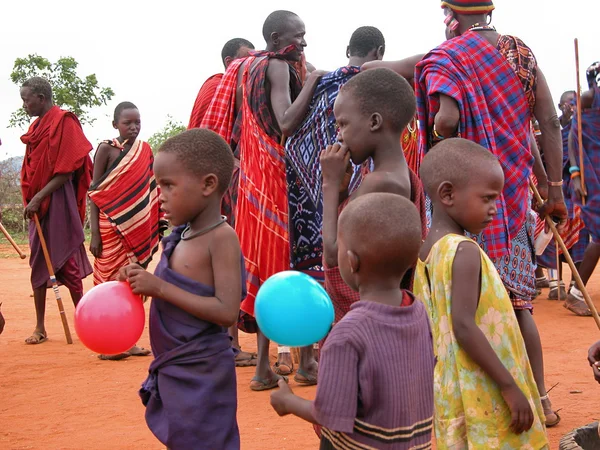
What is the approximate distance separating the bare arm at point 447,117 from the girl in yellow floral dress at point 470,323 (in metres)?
0.94

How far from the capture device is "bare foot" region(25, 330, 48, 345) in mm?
7691

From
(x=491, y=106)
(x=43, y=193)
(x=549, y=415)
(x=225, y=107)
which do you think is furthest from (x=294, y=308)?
(x=43, y=193)

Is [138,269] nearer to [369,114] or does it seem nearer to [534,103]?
[369,114]

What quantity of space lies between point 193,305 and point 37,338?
17.7ft

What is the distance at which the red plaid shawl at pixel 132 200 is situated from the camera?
734 cm

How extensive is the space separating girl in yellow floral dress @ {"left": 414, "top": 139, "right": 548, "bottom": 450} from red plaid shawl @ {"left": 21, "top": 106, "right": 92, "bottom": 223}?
532 cm

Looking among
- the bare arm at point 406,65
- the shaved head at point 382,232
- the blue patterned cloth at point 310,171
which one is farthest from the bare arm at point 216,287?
the bare arm at point 406,65

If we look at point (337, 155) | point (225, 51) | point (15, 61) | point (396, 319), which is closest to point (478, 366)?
point (396, 319)

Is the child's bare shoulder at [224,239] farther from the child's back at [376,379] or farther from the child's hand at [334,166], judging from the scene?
the child's back at [376,379]

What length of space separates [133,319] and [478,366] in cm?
129

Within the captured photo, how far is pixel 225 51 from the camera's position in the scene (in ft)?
24.6

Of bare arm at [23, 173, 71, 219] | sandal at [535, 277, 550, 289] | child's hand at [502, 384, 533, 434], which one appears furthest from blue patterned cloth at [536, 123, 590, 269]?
child's hand at [502, 384, 533, 434]

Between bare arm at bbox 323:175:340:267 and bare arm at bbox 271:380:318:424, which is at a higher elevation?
bare arm at bbox 323:175:340:267

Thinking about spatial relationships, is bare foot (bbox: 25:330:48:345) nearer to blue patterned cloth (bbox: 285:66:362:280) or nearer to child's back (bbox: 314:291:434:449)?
blue patterned cloth (bbox: 285:66:362:280)
